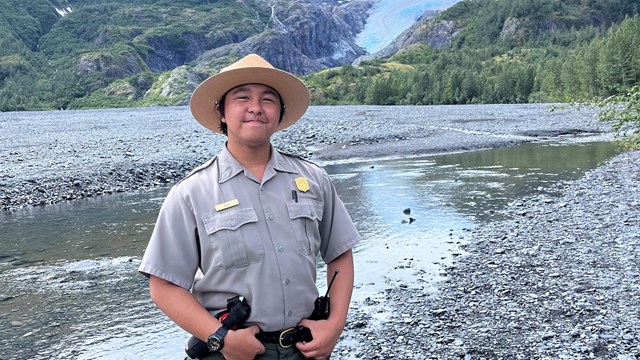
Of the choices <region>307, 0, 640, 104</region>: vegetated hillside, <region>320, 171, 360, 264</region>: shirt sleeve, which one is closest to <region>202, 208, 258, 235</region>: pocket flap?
<region>320, 171, 360, 264</region>: shirt sleeve

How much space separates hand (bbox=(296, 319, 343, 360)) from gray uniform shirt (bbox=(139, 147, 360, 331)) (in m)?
0.09

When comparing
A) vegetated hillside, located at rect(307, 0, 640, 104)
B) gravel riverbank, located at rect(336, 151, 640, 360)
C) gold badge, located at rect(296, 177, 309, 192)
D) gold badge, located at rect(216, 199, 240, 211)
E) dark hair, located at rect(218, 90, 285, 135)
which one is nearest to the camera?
gold badge, located at rect(216, 199, 240, 211)

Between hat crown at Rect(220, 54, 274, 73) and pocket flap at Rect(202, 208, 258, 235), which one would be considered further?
hat crown at Rect(220, 54, 274, 73)

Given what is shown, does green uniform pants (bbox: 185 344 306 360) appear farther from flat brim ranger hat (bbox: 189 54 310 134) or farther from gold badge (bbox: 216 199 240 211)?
flat brim ranger hat (bbox: 189 54 310 134)

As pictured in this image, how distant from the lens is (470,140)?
38.2m

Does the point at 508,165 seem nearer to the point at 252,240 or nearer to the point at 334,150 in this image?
the point at 334,150

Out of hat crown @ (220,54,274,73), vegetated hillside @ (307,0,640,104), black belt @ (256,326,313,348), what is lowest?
vegetated hillside @ (307,0,640,104)

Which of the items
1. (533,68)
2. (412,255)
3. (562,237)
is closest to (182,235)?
(412,255)

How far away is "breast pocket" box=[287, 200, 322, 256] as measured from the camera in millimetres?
3357

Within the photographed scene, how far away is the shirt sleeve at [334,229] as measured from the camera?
12.3 ft

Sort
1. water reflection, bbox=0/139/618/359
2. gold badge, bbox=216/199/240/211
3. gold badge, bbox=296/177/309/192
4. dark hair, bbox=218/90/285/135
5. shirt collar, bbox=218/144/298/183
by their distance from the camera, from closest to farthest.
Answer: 1. gold badge, bbox=216/199/240/211
2. shirt collar, bbox=218/144/298/183
3. gold badge, bbox=296/177/309/192
4. dark hair, bbox=218/90/285/135
5. water reflection, bbox=0/139/618/359

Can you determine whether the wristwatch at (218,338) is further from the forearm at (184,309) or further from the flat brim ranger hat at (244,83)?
the flat brim ranger hat at (244,83)

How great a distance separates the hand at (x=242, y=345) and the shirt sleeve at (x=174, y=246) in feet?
1.30

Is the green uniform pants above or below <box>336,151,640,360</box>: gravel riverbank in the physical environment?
above
